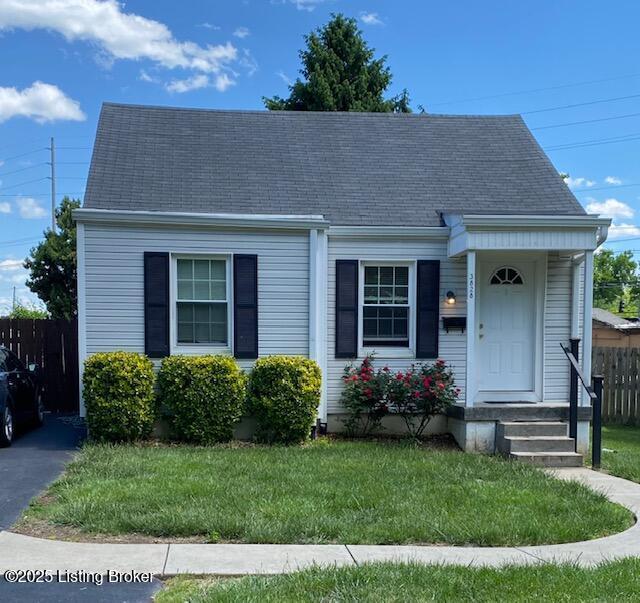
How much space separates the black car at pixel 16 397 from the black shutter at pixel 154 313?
1898 mm

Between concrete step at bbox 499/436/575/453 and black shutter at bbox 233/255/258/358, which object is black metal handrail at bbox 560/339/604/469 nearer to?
concrete step at bbox 499/436/575/453

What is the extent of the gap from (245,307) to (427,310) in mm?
2781

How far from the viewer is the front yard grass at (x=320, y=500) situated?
183 inches

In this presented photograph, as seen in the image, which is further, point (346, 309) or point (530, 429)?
point (346, 309)

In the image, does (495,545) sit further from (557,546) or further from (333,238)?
(333,238)

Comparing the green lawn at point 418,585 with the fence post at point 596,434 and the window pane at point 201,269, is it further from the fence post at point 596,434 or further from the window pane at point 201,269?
the window pane at point 201,269

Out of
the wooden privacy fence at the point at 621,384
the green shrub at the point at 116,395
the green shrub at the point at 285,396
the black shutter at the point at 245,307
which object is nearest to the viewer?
the green shrub at the point at 116,395

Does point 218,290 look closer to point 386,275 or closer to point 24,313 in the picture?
point 386,275

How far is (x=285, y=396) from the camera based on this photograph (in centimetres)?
808

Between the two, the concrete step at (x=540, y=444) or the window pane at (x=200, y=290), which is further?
the window pane at (x=200, y=290)

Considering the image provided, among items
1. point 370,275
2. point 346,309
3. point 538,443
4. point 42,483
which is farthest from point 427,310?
point 42,483

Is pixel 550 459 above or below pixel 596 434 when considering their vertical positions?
below

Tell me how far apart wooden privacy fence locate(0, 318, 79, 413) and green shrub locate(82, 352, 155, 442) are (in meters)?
3.50

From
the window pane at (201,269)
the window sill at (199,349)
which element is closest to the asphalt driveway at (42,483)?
the window sill at (199,349)
